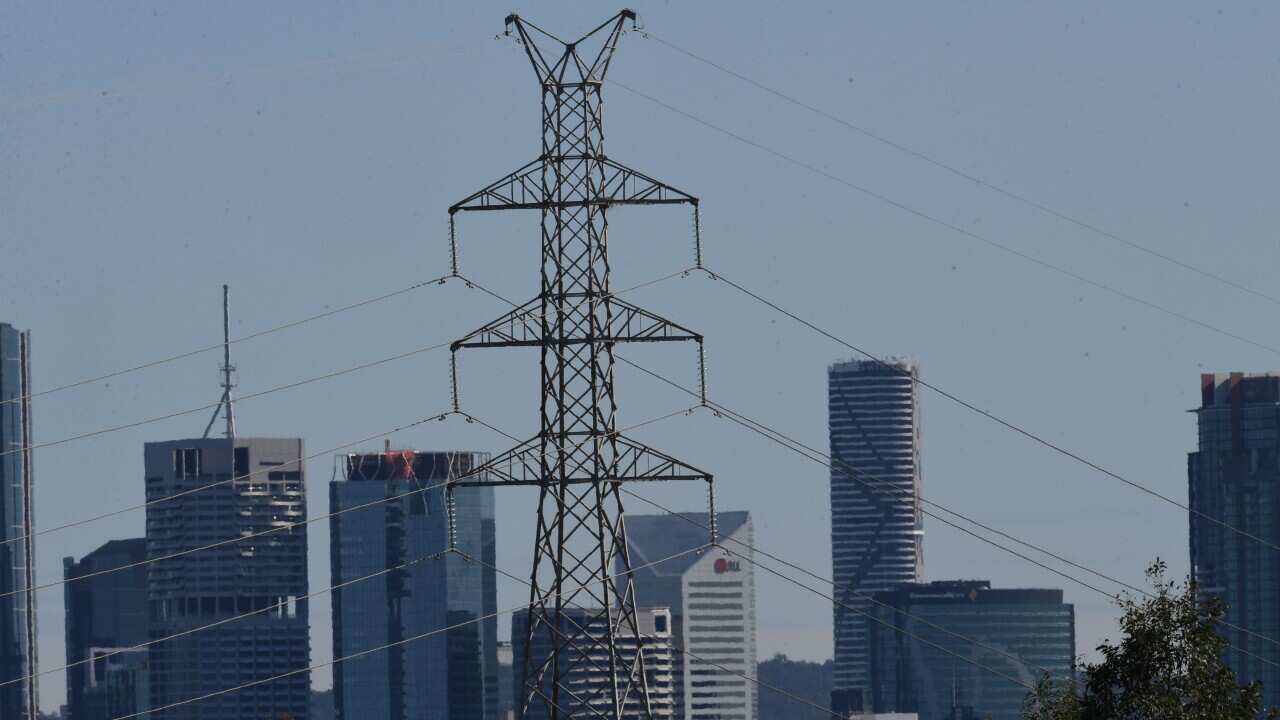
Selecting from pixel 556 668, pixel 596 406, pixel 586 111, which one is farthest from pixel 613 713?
pixel 586 111

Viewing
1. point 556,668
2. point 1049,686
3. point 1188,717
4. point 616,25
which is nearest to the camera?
point 1188,717

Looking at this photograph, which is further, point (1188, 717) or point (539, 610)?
point (539, 610)

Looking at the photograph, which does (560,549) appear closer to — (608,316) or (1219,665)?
(608,316)

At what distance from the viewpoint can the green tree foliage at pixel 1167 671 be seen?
225 feet

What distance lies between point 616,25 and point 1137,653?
30.0 meters

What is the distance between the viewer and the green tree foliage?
6844 cm

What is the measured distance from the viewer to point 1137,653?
228ft

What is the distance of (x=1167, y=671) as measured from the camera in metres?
69.3

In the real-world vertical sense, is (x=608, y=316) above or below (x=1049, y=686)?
above

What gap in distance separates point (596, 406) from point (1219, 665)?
24803mm

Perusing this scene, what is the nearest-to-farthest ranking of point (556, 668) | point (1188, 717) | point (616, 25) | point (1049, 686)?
point (1188, 717), point (1049, 686), point (556, 668), point (616, 25)

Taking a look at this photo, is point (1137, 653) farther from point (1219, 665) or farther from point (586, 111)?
point (586, 111)

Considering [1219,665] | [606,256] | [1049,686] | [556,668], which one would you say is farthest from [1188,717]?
[606,256]

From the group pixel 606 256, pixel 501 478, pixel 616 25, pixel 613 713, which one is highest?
pixel 616 25
